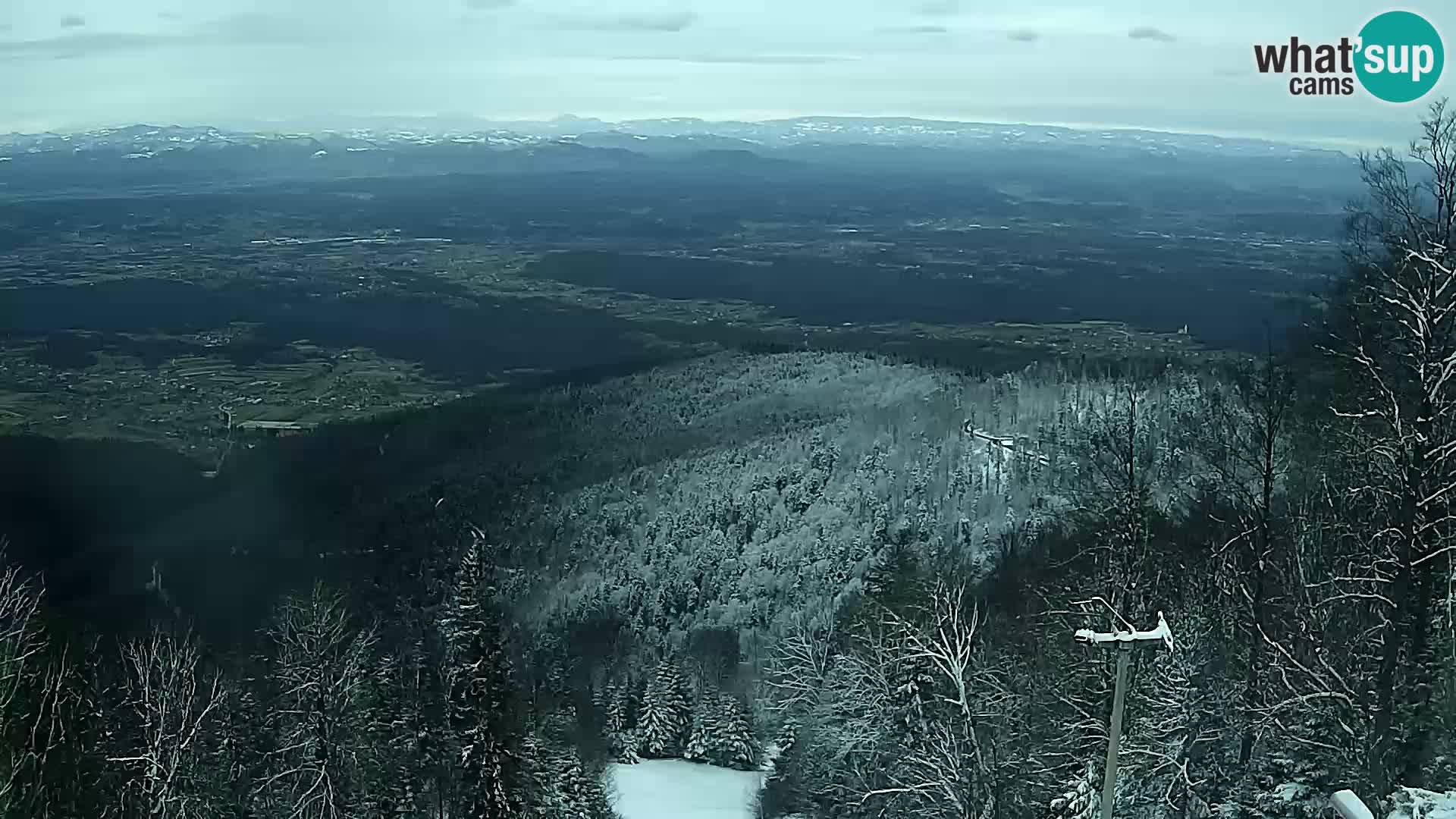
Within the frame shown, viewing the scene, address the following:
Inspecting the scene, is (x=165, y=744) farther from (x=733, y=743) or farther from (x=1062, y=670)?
(x=733, y=743)

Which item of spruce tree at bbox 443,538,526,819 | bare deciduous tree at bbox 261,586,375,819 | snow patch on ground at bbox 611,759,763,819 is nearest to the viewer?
spruce tree at bbox 443,538,526,819

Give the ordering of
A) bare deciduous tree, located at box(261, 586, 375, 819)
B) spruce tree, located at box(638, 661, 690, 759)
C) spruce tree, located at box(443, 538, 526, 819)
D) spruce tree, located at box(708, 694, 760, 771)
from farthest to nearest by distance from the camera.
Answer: spruce tree, located at box(638, 661, 690, 759), spruce tree, located at box(708, 694, 760, 771), bare deciduous tree, located at box(261, 586, 375, 819), spruce tree, located at box(443, 538, 526, 819)

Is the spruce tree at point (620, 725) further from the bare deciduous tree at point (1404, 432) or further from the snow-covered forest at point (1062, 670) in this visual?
the bare deciduous tree at point (1404, 432)

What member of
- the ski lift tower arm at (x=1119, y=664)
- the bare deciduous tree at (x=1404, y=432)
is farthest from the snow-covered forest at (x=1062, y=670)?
the ski lift tower arm at (x=1119, y=664)

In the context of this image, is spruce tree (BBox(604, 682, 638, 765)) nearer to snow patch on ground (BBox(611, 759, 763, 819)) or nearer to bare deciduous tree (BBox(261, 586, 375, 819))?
snow patch on ground (BBox(611, 759, 763, 819))

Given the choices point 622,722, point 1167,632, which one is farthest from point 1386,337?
point 622,722

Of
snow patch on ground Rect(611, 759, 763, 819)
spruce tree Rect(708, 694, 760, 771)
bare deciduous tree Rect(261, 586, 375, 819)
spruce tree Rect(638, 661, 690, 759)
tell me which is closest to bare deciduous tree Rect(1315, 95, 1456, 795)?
bare deciduous tree Rect(261, 586, 375, 819)

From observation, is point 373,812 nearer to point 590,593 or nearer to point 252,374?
point 590,593

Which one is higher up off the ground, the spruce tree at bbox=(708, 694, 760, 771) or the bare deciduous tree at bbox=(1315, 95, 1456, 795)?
the bare deciduous tree at bbox=(1315, 95, 1456, 795)
